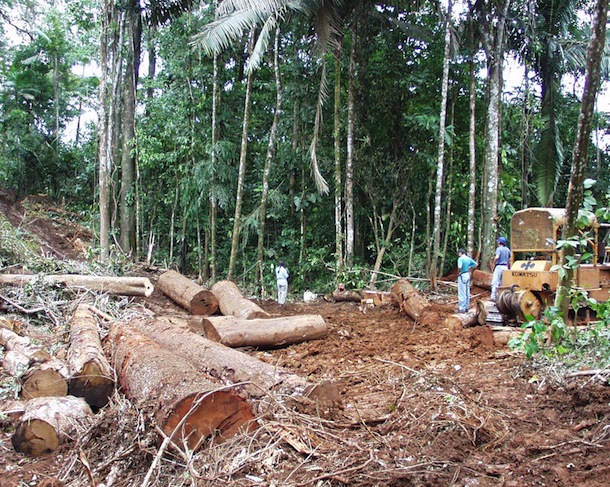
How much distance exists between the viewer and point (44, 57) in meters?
26.0

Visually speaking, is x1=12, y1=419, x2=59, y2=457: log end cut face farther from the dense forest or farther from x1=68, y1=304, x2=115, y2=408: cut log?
the dense forest

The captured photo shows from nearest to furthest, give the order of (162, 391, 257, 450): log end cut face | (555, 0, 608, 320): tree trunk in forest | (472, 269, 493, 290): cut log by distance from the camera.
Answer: (162, 391, 257, 450): log end cut face → (555, 0, 608, 320): tree trunk in forest → (472, 269, 493, 290): cut log

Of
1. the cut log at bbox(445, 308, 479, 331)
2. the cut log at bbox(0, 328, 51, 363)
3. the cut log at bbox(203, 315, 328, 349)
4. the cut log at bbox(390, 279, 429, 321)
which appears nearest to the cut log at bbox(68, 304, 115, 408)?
the cut log at bbox(0, 328, 51, 363)

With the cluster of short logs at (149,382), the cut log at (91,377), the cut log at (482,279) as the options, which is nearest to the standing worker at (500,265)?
the cut log at (482,279)

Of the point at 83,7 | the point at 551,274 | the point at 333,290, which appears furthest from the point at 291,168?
the point at 551,274

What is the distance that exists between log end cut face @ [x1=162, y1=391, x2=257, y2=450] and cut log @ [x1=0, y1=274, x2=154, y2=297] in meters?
7.39

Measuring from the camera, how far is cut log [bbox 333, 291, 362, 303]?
45.7ft

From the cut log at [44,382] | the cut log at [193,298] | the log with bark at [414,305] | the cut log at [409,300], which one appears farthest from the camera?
the cut log at [193,298]

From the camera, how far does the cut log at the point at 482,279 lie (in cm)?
1353

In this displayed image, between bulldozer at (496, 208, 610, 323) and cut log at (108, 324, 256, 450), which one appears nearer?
cut log at (108, 324, 256, 450)

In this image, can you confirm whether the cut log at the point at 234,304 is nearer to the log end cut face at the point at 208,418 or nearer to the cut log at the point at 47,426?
the cut log at the point at 47,426

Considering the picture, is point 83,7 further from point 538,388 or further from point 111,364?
point 538,388

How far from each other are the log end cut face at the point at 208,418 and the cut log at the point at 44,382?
6.68 ft

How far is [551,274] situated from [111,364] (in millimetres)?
7482
